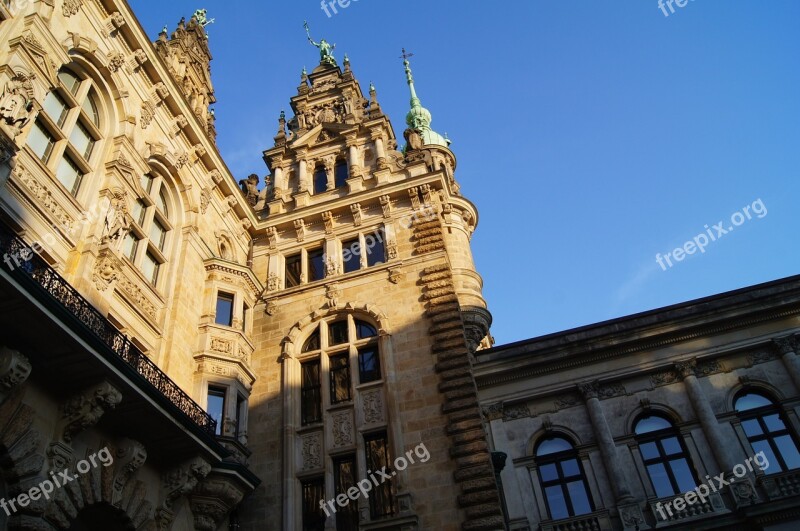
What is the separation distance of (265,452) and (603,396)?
41.4 feet

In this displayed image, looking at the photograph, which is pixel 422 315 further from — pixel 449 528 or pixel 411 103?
pixel 411 103

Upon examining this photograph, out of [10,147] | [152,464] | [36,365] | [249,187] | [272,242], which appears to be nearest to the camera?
[36,365]

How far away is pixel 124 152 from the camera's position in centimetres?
2050

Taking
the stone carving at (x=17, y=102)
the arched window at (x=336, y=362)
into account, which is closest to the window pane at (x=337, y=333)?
the arched window at (x=336, y=362)

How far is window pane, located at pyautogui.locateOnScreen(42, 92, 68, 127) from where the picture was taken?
1785cm

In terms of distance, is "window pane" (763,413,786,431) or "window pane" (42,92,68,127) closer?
"window pane" (42,92,68,127)

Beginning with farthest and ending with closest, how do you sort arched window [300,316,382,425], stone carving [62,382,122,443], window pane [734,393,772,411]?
window pane [734,393,772,411], arched window [300,316,382,425], stone carving [62,382,122,443]

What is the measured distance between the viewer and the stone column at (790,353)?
22547mm

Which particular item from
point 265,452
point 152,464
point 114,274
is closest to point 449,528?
point 265,452

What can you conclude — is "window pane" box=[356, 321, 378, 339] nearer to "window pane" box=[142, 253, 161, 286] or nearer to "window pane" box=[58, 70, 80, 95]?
"window pane" box=[142, 253, 161, 286]

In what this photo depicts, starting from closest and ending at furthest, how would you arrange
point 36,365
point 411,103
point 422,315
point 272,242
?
point 36,365 → point 422,315 → point 272,242 → point 411,103

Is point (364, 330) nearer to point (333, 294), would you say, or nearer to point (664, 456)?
point (333, 294)

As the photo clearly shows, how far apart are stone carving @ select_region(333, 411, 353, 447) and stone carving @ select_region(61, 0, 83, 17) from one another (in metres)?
15.4

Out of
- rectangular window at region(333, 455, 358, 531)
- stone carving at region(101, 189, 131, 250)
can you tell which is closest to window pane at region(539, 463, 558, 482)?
rectangular window at region(333, 455, 358, 531)
